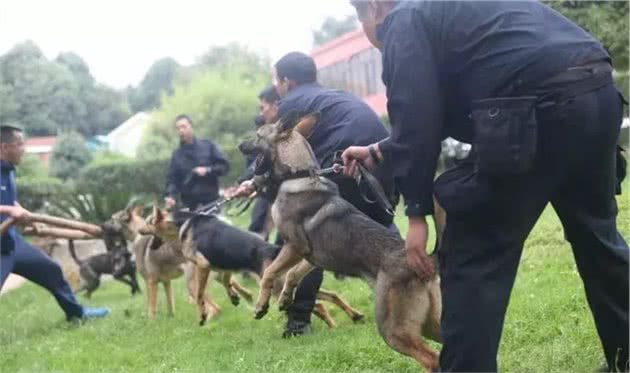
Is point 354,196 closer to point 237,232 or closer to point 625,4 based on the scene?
point 237,232

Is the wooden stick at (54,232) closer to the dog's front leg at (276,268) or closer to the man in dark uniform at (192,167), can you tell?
the man in dark uniform at (192,167)

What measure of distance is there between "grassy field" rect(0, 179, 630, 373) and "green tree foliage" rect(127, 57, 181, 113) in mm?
39432

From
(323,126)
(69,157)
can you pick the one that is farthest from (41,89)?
(69,157)

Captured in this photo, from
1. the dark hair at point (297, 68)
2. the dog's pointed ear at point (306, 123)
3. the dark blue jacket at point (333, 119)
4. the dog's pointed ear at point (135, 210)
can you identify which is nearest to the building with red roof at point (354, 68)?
the dog's pointed ear at point (135, 210)

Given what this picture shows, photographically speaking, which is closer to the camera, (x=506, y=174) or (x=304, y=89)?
(x=506, y=174)

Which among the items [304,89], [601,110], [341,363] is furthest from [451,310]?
[304,89]

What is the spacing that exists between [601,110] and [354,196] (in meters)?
3.25

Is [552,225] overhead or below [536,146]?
below

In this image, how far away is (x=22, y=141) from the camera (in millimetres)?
9086

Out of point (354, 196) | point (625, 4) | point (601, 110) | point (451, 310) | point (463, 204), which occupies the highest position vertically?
point (601, 110)

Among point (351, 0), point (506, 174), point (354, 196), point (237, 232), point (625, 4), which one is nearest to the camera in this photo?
point (506, 174)

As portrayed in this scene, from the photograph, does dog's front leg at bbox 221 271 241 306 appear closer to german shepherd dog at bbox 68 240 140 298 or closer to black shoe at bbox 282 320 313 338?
black shoe at bbox 282 320 313 338

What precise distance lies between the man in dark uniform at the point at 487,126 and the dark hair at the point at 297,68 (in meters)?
3.44

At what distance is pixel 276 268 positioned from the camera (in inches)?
238
